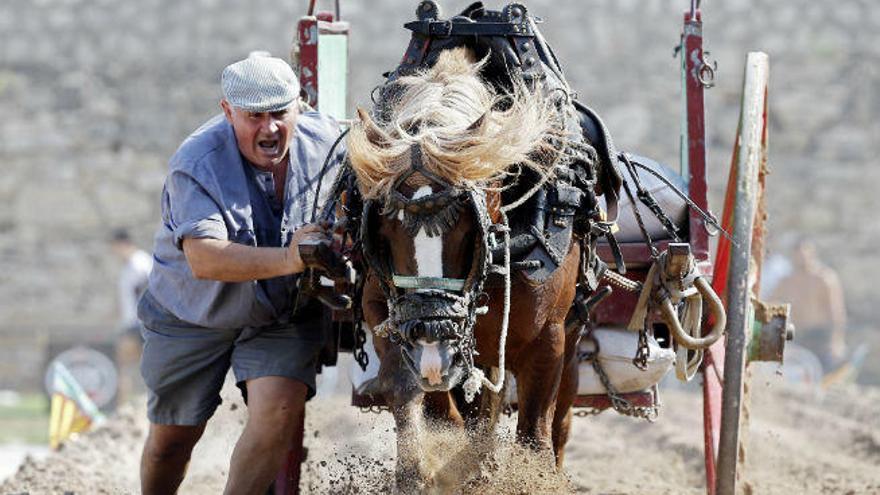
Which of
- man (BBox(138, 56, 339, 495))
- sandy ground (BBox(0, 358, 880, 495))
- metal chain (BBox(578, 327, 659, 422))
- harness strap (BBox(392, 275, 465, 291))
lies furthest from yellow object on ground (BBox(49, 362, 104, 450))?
harness strap (BBox(392, 275, 465, 291))

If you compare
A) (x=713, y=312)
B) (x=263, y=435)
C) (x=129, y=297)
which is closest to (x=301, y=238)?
(x=263, y=435)

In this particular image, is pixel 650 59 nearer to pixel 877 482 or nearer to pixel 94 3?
pixel 94 3

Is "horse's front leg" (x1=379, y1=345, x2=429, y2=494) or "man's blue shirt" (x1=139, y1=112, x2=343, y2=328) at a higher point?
"man's blue shirt" (x1=139, y1=112, x2=343, y2=328)

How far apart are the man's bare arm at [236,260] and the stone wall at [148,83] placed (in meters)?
11.4

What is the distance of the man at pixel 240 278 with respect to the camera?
4684 mm

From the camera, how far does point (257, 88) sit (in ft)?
15.4

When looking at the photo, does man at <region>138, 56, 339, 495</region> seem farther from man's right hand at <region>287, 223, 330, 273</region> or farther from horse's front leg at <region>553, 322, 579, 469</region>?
horse's front leg at <region>553, 322, 579, 469</region>

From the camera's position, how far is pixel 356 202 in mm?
4383

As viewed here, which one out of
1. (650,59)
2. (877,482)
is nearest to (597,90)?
(650,59)

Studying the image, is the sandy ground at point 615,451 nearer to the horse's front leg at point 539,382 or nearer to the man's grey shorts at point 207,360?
the horse's front leg at point 539,382

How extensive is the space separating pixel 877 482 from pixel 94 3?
11243 millimetres

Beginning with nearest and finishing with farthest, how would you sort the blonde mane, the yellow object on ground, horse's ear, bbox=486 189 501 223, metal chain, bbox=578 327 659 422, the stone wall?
the blonde mane < horse's ear, bbox=486 189 501 223 < metal chain, bbox=578 327 659 422 < the yellow object on ground < the stone wall

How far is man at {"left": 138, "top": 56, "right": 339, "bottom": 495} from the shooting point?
468 centimetres

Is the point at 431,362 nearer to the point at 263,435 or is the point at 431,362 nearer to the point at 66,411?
the point at 263,435
